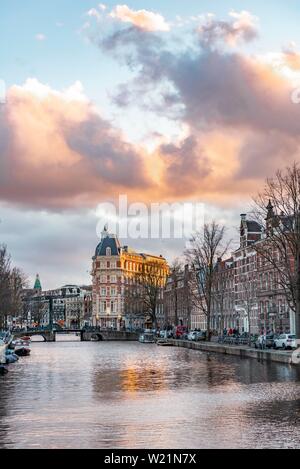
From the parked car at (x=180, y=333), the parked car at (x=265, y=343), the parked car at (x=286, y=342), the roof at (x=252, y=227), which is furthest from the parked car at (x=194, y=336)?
the parked car at (x=286, y=342)

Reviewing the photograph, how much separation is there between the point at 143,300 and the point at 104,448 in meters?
152

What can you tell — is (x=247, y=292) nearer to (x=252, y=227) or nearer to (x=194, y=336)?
(x=194, y=336)

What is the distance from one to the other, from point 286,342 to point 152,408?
44.0 m

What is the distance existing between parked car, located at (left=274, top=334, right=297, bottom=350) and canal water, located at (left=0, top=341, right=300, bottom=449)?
14.5 metres

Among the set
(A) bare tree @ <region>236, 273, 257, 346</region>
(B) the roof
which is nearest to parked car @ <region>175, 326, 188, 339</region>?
(A) bare tree @ <region>236, 273, 257, 346</region>

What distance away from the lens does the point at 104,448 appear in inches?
1023

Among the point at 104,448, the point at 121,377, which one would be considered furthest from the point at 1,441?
the point at 121,377

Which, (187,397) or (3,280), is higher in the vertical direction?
(3,280)

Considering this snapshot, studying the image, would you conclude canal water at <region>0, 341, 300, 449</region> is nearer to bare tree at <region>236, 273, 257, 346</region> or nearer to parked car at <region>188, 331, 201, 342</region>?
parked car at <region>188, 331, 201, 342</region>

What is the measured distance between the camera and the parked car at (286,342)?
75.7m

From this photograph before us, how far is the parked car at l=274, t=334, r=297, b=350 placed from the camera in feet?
248

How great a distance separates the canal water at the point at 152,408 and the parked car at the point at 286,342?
14.5 meters
